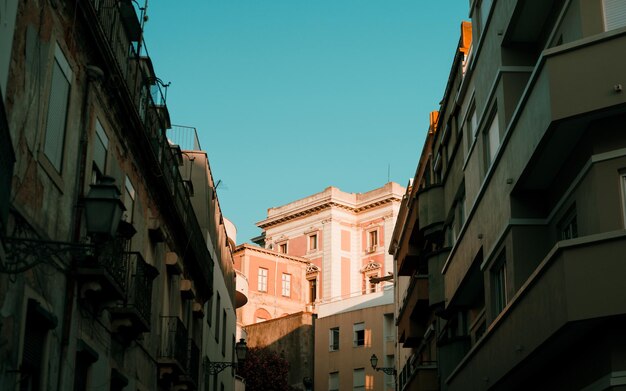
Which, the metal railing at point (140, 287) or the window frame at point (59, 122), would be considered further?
the metal railing at point (140, 287)

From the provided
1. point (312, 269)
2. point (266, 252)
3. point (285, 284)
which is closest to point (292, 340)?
point (266, 252)

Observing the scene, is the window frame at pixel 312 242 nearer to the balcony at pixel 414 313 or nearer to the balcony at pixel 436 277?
the balcony at pixel 414 313

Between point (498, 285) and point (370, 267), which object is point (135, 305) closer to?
point (498, 285)

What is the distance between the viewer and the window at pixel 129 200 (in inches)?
Answer: 757

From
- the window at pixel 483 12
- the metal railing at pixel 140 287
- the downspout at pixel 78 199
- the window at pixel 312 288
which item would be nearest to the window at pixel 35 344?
the downspout at pixel 78 199

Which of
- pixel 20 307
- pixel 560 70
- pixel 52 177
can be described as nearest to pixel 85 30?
pixel 52 177

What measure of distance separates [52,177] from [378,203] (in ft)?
262

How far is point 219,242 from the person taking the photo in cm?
3741

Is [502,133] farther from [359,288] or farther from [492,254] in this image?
[359,288]

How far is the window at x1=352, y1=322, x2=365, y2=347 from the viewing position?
6531 centimetres

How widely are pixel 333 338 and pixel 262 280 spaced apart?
70.8ft

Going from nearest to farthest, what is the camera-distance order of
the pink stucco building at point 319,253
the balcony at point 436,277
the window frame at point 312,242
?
the balcony at point 436,277
the pink stucco building at point 319,253
the window frame at point 312,242

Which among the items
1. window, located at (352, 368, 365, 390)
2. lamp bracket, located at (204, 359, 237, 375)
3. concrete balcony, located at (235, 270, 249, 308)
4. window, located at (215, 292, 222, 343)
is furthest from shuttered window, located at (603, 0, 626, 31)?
window, located at (352, 368, 365, 390)

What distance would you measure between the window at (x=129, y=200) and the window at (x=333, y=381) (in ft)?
158
